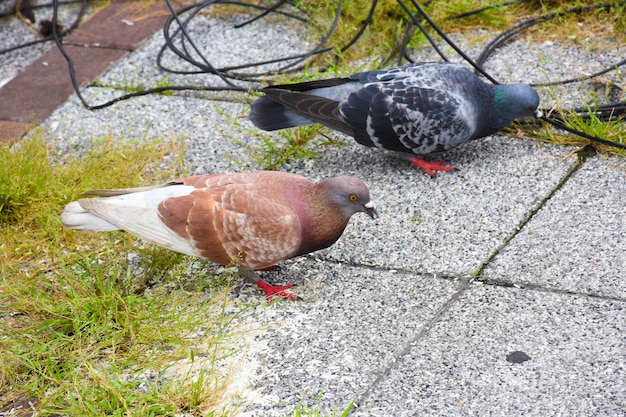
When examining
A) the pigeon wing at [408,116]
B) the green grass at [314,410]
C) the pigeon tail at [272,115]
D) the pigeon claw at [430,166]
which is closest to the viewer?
the green grass at [314,410]

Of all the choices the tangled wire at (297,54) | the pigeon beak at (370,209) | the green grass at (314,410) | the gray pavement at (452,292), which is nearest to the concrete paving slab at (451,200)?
the gray pavement at (452,292)

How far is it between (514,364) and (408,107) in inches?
66.5

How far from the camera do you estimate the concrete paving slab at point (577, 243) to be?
3332 millimetres

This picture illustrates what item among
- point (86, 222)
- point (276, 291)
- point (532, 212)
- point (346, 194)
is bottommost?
point (276, 291)

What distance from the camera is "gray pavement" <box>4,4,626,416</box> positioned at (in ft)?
9.18

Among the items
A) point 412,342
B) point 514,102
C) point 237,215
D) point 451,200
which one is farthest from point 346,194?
point 514,102

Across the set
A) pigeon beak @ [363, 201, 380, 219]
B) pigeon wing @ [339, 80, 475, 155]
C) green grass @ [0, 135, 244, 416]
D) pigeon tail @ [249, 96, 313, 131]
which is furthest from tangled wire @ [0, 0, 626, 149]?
pigeon beak @ [363, 201, 380, 219]

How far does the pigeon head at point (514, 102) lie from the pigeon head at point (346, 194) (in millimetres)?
1303

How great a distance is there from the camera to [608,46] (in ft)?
16.9

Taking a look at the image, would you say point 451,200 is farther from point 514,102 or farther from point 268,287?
point 268,287

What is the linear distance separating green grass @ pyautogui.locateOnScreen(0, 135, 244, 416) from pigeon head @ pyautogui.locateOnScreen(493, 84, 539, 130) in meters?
1.84

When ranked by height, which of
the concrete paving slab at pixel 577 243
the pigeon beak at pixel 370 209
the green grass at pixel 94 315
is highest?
the pigeon beak at pixel 370 209

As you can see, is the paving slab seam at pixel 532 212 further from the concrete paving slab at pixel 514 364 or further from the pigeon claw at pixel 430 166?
the pigeon claw at pixel 430 166

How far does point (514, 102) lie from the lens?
4234 millimetres
